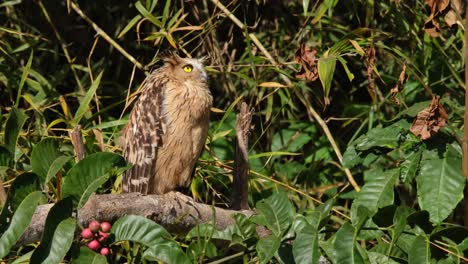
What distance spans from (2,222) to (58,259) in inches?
6.4

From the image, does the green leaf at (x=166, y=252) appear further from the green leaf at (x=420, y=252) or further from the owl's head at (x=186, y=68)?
the owl's head at (x=186, y=68)

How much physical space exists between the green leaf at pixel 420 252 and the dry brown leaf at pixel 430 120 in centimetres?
42

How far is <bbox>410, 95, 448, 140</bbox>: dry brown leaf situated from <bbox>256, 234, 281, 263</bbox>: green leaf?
2.14 feet

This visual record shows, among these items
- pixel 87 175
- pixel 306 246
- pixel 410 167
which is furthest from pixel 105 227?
pixel 410 167

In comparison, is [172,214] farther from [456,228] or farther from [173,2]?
[173,2]

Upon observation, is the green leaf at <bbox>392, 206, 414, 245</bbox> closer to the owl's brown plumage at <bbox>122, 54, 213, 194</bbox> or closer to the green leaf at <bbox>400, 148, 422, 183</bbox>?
the green leaf at <bbox>400, 148, 422, 183</bbox>

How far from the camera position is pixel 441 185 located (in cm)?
267

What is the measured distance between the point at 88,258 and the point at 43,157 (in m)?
0.28

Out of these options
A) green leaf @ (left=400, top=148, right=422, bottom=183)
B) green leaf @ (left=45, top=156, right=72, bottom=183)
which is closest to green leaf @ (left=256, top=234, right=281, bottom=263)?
green leaf @ (left=45, top=156, right=72, bottom=183)

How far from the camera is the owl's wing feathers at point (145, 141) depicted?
3.75m

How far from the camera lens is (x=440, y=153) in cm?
274

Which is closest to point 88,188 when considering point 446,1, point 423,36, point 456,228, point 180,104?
point 456,228

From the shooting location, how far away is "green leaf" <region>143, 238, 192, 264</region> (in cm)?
225

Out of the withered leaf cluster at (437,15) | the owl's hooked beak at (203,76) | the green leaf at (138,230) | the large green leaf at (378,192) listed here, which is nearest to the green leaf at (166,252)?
the green leaf at (138,230)
